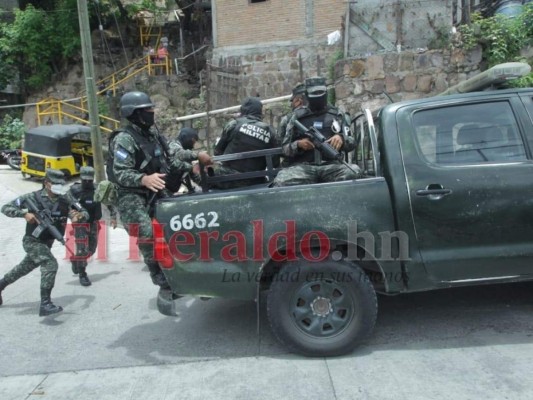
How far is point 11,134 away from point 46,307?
18.0m

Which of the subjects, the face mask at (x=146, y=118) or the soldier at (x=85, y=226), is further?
the soldier at (x=85, y=226)

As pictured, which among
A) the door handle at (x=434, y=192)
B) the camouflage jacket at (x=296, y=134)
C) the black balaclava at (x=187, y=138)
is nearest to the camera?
the door handle at (x=434, y=192)

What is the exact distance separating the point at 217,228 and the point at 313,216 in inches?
27.8

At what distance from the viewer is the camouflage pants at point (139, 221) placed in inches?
156

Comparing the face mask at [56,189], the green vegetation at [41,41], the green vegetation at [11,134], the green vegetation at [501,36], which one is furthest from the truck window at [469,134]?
the green vegetation at [41,41]

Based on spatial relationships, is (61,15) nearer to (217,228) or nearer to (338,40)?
(338,40)

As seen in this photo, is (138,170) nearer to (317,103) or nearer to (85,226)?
(317,103)

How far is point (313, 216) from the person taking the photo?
352cm

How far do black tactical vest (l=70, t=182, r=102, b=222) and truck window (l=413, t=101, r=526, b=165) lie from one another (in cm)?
454

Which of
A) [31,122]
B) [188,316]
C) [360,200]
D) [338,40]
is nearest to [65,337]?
[188,316]

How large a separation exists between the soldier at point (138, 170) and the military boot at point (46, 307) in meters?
1.60

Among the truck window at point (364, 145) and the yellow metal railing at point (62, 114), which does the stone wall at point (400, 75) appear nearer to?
the truck window at point (364, 145)

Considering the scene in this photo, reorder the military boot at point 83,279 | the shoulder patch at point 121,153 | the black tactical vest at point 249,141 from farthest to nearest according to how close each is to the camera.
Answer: the military boot at point 83,279 < the black tactical vest at point 249,141 < the shoulder patch at point 121,153

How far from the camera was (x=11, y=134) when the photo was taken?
20.4m
